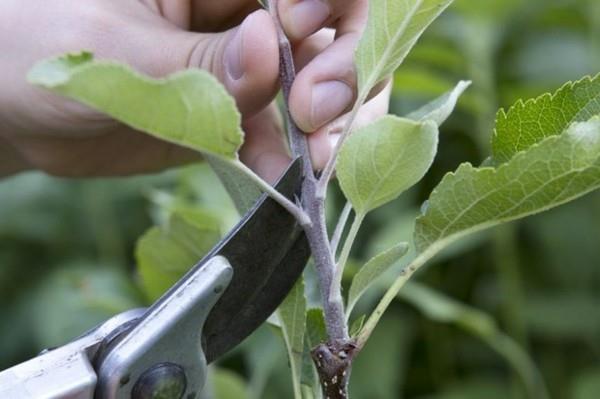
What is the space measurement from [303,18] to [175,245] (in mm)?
170

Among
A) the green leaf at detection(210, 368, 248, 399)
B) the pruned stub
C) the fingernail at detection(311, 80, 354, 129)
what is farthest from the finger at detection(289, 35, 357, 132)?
the green leaf at detection(210, 368, 248, 399)

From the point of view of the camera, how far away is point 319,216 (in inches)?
18.4

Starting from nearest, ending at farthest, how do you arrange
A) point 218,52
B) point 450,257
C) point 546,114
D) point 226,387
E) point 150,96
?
point 150,96 < point 546,114 < point 218,52 < point 226,387 < point 450,257

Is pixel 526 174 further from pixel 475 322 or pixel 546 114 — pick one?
pixel 475 322

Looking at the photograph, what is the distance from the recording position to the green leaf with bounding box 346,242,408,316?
459 millimetres

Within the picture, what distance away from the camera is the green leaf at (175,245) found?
63cm

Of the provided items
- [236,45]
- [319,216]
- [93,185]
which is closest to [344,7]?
[236,45]

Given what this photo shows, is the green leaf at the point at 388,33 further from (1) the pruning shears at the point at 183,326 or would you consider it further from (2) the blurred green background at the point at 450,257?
(2) the blurred green background at the point at 450,257

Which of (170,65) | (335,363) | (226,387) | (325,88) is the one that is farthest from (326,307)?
(226,387)

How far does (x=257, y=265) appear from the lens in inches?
19.9

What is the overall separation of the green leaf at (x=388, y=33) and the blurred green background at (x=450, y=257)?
0.49m

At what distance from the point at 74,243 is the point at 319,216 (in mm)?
950

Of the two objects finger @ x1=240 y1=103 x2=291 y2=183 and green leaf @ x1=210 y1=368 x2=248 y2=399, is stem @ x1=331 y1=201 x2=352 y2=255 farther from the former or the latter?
green leaf @ x1=210 y1=368 x2=248 y2=399

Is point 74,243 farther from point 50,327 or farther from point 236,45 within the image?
point 236,45
